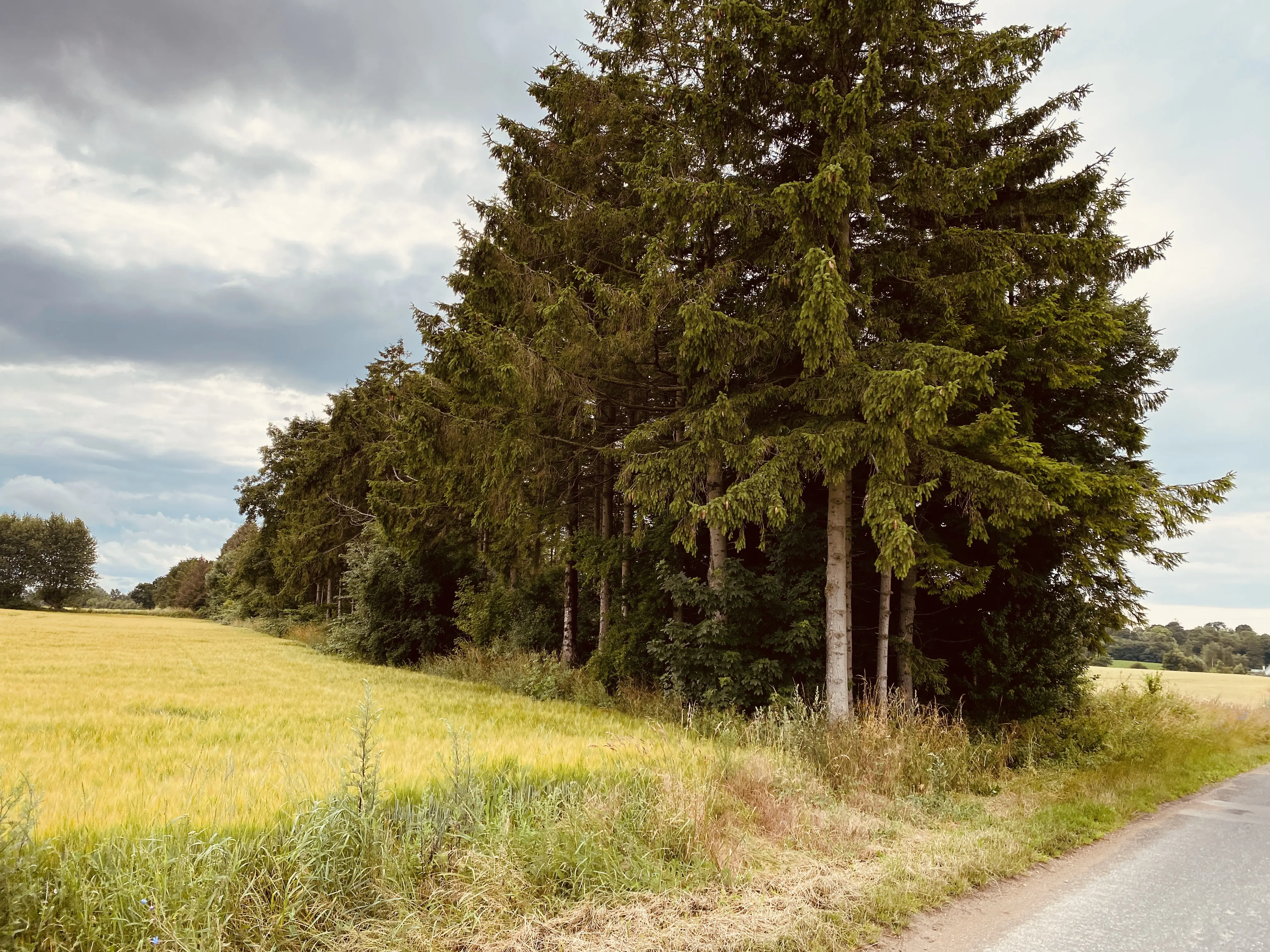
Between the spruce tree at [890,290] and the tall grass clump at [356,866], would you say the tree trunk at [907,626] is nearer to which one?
the spruce tree at [890,290]

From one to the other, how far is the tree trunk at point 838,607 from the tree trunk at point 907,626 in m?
1.97

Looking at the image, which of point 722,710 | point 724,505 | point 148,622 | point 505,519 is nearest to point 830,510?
point 724,505

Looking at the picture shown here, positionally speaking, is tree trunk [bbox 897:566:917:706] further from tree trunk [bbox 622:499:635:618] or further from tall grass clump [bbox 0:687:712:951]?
tall grass clump [bbox 0:687:712:951]

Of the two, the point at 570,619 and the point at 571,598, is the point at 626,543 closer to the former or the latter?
the point at 571,598

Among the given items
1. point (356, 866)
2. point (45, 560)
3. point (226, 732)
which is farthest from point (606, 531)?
point (45, 560)

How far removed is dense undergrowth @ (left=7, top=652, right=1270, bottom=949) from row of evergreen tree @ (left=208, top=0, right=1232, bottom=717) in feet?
9.54

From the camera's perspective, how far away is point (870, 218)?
10.7 metres

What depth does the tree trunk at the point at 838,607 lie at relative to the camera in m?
9.78

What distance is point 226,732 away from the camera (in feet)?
27.5

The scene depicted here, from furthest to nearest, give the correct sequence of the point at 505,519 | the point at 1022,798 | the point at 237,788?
the point at 505,519 → the point at 1022,798 → the point at 237,788

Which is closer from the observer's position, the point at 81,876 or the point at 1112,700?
the point at 81,876

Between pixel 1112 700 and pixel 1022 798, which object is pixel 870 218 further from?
pixel 1112 700

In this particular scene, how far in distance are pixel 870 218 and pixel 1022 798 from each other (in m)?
8.67

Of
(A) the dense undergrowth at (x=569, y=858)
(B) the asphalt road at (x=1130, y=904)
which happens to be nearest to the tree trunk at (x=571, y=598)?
(A) the dense undergrowth at (x=569, y=858)
